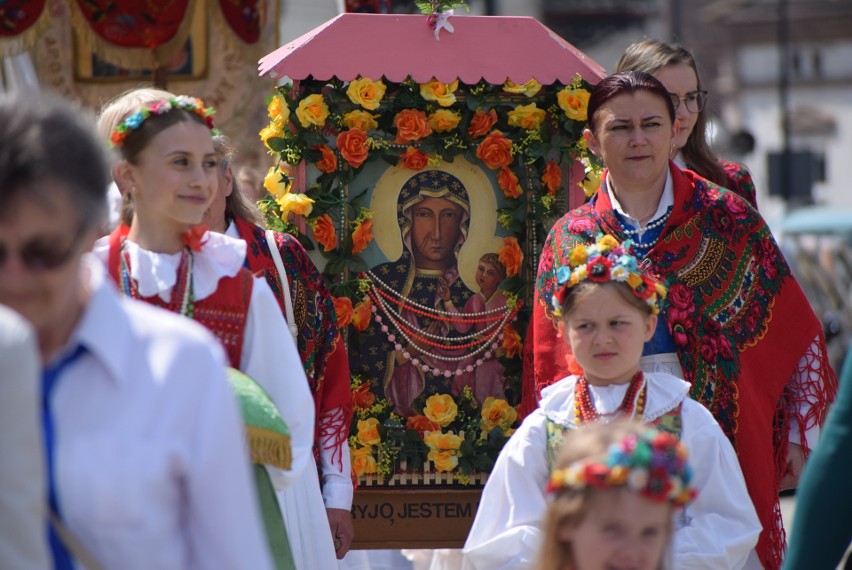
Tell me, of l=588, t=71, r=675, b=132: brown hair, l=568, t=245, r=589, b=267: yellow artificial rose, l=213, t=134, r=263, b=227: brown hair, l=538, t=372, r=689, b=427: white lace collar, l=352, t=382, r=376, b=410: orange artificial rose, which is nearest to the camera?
l=538, t=372, r=689, b=427: white lace collar

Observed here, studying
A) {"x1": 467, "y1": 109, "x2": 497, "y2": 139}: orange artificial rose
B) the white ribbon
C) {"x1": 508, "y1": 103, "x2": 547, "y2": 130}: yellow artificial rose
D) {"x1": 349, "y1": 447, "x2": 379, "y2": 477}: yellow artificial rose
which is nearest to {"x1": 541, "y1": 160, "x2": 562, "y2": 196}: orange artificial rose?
{"x1": 508, "y1": 103, "x2": 547, "y2": 130}: yellow artificial rose

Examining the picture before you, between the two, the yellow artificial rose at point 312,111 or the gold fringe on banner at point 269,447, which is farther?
the yellow artificial rose at point 312,111

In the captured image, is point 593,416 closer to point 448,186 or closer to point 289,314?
point 289,314

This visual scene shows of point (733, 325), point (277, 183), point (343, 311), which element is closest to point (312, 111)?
point (277, 183)

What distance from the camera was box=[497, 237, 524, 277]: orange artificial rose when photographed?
5.16m

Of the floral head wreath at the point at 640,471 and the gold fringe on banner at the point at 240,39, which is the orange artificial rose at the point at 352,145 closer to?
the floral head wreath at the point at 640,471

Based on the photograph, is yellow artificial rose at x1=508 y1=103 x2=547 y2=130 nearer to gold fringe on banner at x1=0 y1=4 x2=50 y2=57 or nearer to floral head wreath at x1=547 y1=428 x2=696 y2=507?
floral head wreath at x1=547 y1=428 x2=696 y2=507

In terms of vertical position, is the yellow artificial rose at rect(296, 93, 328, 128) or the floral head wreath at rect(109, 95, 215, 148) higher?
the yellow artificial rose at rect(296, 93, 328, 128)

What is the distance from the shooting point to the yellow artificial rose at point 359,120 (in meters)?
5.11

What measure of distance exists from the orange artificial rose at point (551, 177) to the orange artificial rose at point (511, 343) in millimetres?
537

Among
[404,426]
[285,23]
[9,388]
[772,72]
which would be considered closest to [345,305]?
[404,426]

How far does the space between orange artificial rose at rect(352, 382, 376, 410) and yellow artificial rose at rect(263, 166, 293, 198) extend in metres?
0.77

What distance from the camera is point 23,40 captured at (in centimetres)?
A: 712

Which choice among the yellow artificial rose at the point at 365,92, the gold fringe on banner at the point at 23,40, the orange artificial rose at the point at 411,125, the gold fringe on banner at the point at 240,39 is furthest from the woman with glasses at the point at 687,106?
the gold fringe on banner at the point at 23,40
